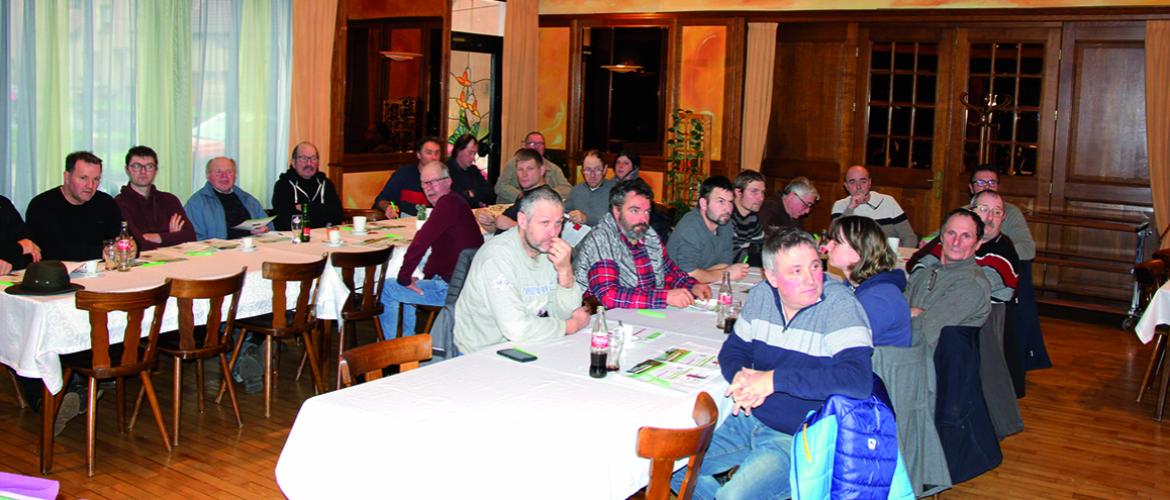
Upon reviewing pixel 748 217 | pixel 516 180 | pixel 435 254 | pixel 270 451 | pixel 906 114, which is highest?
pixel 906 114

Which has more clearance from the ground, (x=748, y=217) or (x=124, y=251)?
(x=748, y=217)

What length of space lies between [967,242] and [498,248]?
2297 millimetres

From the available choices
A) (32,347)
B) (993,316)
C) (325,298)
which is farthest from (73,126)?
(993,316)

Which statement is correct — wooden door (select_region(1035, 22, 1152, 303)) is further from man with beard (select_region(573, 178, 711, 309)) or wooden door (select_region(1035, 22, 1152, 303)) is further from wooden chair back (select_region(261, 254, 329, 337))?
wooden chair back (select_region(261, 254, 329, 337))

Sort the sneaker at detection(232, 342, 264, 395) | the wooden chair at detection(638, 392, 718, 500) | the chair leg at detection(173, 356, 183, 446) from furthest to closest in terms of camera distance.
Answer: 1. the sneaker at detection(232, 342, 264, 395)
2. the chair leg at detection(173, 356, 183, 446)
3. the wooden chair at detection(638, 392, 718, 500)

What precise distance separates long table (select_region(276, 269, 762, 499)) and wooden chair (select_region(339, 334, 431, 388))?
17cm

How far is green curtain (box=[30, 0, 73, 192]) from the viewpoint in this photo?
7453 millimetres

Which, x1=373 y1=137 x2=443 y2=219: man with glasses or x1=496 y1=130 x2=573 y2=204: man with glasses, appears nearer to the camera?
x1=373 y1=137 x2=443 y2=219: man with glasses

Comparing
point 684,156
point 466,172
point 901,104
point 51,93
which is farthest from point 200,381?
point 901,104

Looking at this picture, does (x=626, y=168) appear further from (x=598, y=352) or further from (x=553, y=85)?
(x=598, y=352)

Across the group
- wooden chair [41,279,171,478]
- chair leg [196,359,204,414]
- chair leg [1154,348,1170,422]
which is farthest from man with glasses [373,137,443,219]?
chair leg [1154,348,1170,422]

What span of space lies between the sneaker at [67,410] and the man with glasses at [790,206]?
4.49 meters

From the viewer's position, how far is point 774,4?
1123cm

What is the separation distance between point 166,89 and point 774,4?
6216 mm
